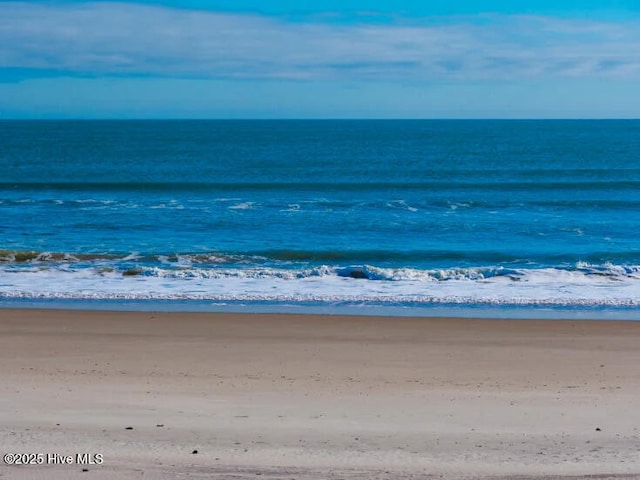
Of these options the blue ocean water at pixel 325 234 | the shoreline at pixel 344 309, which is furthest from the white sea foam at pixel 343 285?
the shoreline at pixel 344 309

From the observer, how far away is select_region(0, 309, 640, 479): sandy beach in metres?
6.25

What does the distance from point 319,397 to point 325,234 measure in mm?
17199

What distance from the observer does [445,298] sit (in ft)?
53.4

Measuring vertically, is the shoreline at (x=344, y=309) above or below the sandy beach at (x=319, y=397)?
below

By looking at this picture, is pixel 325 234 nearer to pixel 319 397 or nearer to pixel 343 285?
pixel 343 285

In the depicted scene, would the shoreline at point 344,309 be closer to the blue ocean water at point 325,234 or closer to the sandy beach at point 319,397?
the blue ocean water at point 325,234

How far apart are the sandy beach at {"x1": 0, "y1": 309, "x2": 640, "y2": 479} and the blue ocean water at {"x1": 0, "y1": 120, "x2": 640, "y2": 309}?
3.27 m

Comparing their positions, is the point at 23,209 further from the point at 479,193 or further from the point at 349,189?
the point at 479,193

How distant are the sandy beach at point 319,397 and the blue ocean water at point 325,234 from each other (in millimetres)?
3267

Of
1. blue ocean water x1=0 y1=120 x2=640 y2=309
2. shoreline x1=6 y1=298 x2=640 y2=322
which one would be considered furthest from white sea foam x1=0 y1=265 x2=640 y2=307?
shoreline x1=6 y1=298 x2=640 y2=322

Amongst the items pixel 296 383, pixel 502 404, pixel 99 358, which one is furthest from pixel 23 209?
pixel 502 404

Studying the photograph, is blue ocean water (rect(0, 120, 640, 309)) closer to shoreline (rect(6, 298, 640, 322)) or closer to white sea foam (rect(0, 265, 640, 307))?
white sea foam (rect(0, 265, 640, 307))

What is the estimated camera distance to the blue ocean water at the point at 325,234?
17391mm

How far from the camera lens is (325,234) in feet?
84.0
